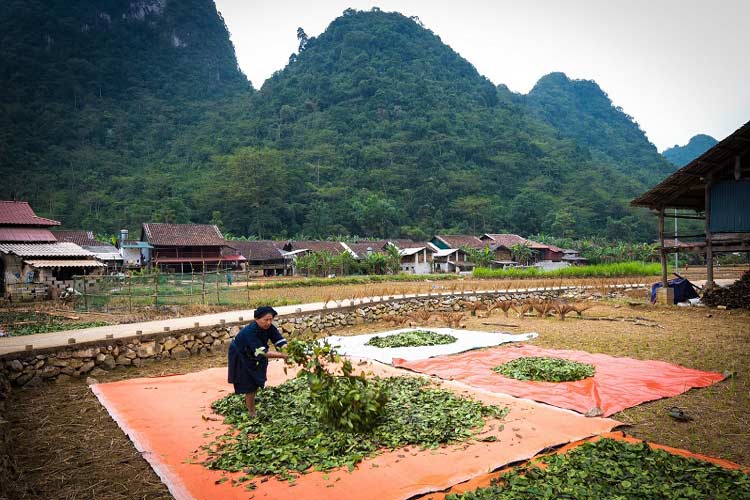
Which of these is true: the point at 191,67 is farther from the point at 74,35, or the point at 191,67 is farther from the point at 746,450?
the point at 746,450

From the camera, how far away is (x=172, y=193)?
5006 centimetres

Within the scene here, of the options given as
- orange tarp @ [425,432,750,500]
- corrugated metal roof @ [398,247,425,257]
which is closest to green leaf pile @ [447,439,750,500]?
orange tarp @ [425,432,750,500]

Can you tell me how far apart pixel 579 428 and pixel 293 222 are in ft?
164

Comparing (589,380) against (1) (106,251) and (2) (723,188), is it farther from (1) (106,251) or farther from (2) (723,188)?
(1) (106,251)

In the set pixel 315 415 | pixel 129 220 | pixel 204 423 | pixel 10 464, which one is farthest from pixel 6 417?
pixel 129 220

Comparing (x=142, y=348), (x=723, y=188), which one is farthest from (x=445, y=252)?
(x=142, y=348)

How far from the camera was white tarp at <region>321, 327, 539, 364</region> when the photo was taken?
701 cm

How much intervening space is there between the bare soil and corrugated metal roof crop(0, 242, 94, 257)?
14.2 meters

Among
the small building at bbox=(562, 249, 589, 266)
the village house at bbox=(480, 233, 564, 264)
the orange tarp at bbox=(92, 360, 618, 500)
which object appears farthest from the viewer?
the small building at bbox=(562, 249, 589, 266)

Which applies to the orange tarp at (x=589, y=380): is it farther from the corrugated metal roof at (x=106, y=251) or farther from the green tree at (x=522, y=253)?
the green tree at (x=522, y=253)

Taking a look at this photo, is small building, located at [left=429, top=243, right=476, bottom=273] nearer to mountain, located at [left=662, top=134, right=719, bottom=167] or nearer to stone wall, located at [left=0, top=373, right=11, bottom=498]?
stone wall, located at [left=0, top=373, right=11, bottom=498]

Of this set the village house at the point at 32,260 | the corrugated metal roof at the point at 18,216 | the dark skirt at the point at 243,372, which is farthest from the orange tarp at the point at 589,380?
the corrugated metal roof at the point at 18,216

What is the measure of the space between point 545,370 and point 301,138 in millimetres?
64969

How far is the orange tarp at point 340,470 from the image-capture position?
9.59 feet
